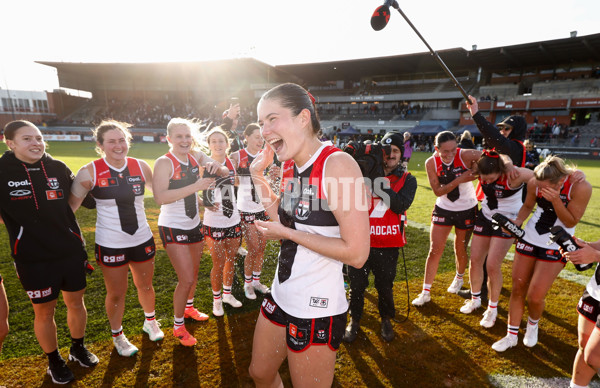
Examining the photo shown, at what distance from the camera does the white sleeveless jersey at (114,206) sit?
317 cm

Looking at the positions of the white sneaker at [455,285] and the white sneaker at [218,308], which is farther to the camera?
the white sneaker at [455,285]

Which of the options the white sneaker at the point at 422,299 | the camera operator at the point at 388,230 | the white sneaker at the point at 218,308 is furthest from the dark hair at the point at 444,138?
the white sneaker at the point at 218,308

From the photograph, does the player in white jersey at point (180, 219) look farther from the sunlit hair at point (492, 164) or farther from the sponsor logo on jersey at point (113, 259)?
the sunlit hair at point (492, 164)

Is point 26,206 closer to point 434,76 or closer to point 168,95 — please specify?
point 434,76

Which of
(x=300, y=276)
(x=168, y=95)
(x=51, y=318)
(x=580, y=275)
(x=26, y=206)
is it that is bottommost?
(x=580, y=275)

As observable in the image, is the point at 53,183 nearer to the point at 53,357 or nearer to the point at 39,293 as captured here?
the point at 39,293

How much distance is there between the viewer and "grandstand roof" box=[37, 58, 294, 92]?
1898 inches

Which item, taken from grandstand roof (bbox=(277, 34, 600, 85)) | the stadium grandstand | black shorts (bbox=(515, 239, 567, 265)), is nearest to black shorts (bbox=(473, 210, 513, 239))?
black shorts (bbox=(515, 239, 567, 265))

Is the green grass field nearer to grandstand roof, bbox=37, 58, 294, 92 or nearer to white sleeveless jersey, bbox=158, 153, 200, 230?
white sleeveless jersey, bbox=158, 153, 200, 230

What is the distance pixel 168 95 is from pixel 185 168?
57853mm

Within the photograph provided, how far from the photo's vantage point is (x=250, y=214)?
4.91 metres

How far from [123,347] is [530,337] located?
462 cm

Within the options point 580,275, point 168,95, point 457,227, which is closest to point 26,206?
point 457,227

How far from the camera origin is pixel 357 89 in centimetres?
5128
